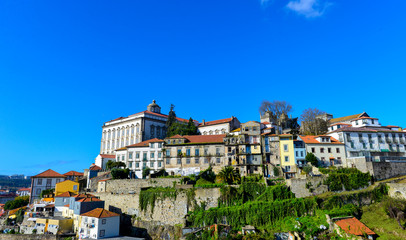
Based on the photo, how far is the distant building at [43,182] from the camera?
186 feet

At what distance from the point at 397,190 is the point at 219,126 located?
37.6 m

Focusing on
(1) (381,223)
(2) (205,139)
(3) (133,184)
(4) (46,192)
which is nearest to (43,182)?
(4) (46,192)

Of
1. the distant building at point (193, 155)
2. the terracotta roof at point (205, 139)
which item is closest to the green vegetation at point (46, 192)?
the distant building at point (193, 155)

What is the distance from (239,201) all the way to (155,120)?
42907 millimetres

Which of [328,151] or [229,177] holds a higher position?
[328,151]

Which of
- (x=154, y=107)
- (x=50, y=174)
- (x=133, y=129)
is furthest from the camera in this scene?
(x=154, y=107)

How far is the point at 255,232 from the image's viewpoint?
31969 millimetres

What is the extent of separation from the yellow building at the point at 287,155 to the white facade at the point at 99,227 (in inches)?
1034

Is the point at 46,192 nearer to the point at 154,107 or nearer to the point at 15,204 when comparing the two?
the point at 15,204

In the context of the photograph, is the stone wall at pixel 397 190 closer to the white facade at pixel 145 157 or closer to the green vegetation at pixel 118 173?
the white facade at pixel 145 157

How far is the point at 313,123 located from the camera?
65.3 metres

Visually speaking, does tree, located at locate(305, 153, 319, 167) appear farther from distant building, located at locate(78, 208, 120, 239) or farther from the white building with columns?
the white building with columns

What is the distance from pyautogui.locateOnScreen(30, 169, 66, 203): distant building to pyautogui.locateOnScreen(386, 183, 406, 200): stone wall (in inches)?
2335

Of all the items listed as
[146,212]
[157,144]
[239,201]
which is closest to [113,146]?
[157,144]
